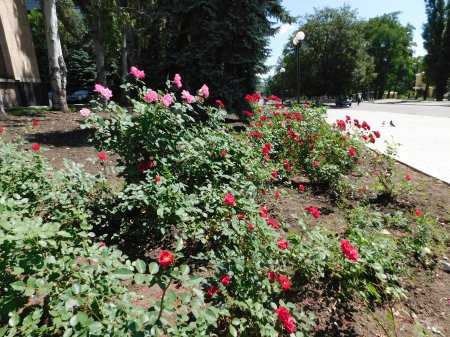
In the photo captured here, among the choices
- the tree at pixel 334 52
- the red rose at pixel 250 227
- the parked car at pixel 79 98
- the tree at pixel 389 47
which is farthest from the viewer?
the tree at pixel 389 47

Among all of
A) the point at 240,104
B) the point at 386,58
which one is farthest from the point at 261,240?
the point at 386,58

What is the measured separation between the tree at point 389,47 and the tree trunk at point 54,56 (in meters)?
58.4

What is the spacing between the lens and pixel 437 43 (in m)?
46.6

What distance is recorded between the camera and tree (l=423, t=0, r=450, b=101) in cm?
4566

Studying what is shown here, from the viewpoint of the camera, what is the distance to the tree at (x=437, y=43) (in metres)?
45.7

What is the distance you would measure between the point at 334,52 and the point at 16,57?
33613 millimetres

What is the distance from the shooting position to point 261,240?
8.17 ft

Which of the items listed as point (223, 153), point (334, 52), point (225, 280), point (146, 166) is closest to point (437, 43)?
point (334, 52)

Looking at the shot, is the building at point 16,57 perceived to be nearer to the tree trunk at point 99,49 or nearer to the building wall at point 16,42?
the building wall at point 16,42

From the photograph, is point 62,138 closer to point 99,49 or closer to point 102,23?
point 99,49

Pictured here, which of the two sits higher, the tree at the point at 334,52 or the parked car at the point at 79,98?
Answer: the tree at the point at 334,52

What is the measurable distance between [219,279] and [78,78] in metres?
39.9

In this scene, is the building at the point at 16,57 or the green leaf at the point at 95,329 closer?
the green leaf at the point at 95,329

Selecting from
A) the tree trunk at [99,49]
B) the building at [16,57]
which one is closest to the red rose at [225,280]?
the tree trunk at [99,49]
